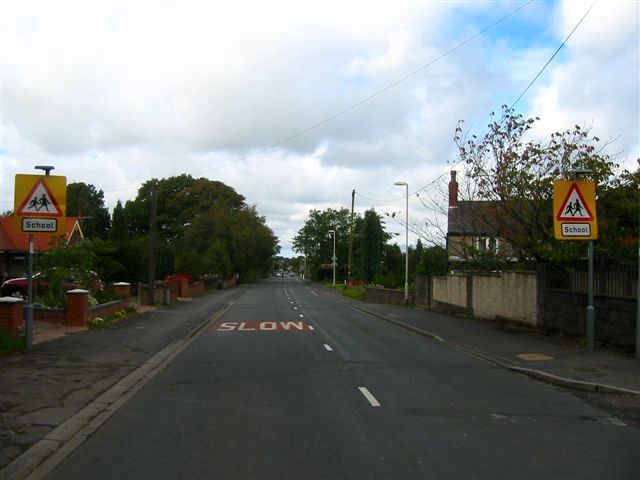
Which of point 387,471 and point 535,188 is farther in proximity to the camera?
point 535,188

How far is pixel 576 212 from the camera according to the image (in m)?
15.1

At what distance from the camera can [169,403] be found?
9.29 m

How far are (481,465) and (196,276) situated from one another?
2153 inches

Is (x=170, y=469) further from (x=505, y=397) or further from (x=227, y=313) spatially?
(x=227, y=313)

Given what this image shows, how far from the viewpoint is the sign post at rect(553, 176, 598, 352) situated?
14.9 metres

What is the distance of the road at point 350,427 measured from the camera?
6.22 metres

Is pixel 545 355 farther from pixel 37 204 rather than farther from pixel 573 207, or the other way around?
pixel 37 204

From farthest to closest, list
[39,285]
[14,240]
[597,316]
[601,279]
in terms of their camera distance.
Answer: [14,240] → [39,285] → [601,279] → [597,316]

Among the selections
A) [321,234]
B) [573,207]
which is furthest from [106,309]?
[321,234]

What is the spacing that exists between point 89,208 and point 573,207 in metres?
71.5

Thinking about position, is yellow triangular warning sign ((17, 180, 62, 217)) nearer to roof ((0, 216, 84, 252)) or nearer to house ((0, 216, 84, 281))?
roof ((0, 216, 84, 252))

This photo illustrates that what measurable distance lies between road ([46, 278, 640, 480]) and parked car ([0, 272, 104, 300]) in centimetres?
950

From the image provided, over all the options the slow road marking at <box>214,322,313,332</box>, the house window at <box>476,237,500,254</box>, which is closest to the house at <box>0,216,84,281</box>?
the slow road marking at <box>214,322,313,332</box>

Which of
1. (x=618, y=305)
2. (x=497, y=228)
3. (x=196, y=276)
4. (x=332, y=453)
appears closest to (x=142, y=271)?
(x=196, y=276)
